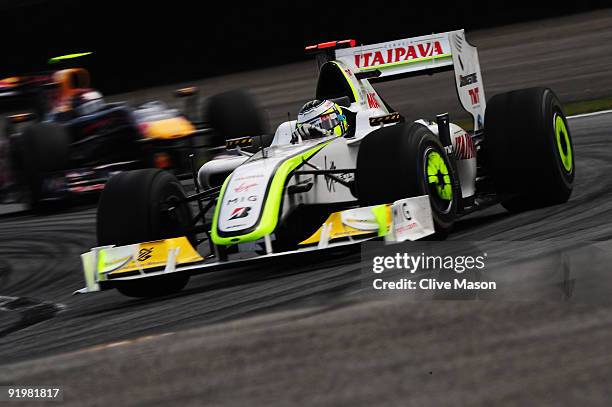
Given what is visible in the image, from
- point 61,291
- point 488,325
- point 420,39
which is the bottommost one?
point 61,291

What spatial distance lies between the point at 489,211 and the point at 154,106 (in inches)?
237

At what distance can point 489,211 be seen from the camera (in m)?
9.76

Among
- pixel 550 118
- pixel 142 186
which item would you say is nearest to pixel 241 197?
pixel 142 186

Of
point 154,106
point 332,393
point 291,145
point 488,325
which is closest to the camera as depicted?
point 332,393

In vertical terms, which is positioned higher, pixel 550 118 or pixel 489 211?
pixel 550 118

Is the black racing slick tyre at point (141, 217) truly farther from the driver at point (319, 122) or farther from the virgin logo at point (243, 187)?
the driver at point (319, 122)

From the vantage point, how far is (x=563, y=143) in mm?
9117

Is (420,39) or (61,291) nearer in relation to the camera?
(61,291)

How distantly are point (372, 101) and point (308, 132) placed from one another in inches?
37.3

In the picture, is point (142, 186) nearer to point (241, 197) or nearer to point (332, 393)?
point (241, 197)

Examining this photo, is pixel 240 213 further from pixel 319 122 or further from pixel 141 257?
pixel 319 122

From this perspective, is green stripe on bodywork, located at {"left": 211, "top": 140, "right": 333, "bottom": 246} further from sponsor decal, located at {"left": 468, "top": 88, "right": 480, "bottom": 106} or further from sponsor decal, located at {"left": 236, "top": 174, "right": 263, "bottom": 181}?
sponsor decal, located at {"left": 468, "top": 88, "right": 480, "bottom": 106}

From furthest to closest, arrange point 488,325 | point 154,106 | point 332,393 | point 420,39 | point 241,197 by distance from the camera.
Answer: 1. point 154,106
2. point 420,39
3. point 241,197
4. point 488,325
5. point 332,393

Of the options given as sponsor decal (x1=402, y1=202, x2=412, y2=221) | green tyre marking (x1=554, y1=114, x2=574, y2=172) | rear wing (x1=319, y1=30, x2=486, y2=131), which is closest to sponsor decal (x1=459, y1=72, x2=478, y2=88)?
rear wing (x1=319, y1=30, x2=486, y2=131)
